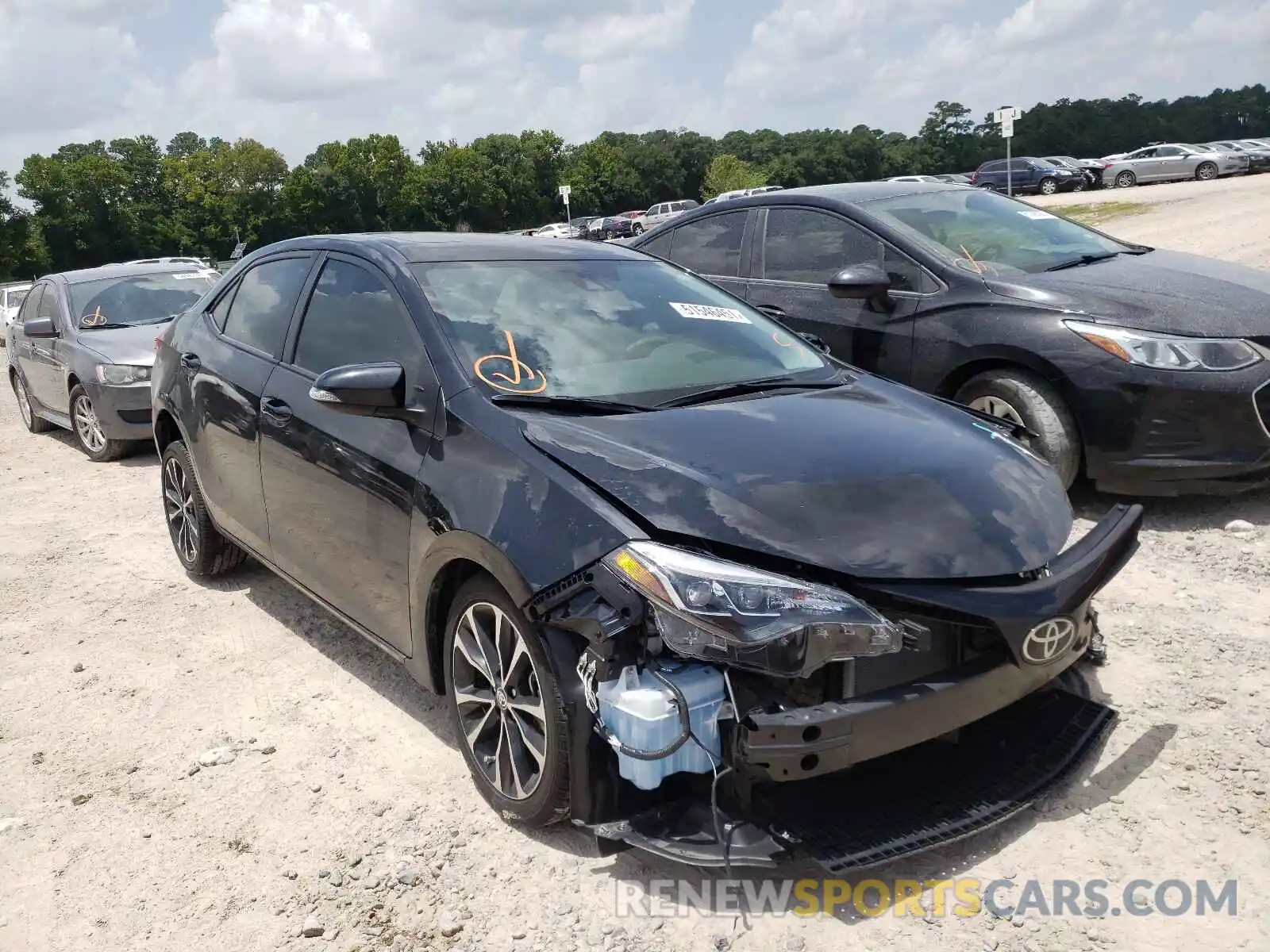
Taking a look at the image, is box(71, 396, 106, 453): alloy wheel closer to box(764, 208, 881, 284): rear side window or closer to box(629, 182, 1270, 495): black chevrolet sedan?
box(629, 182, 1270, 495): black chevrolet sedan

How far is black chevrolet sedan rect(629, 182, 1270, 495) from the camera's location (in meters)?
4.81

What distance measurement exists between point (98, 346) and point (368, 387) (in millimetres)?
6719

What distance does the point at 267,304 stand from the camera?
4500 mm

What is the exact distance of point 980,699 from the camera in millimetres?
2592

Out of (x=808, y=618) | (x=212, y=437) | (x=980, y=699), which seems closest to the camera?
(x=808, y=618)

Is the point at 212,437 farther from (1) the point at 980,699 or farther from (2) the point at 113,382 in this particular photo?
(2) the point at 113,382

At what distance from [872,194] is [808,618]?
4459 millimetres

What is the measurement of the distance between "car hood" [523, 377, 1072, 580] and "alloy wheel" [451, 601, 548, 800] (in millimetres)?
527

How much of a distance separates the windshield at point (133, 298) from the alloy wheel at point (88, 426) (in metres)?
0.77

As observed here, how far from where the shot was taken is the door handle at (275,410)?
395cm

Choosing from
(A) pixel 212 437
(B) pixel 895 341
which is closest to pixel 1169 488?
(B) pixel 895 341

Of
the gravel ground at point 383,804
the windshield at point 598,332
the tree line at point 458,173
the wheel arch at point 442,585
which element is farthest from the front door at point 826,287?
the tree line at point 458,173

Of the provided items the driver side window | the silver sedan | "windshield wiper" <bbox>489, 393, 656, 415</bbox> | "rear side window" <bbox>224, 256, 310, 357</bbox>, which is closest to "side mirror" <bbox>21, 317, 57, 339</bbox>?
the driver side window

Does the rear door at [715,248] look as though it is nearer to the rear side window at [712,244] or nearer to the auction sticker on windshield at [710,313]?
the rear side window at [712,244]
